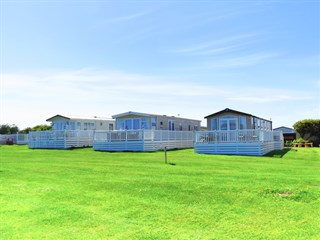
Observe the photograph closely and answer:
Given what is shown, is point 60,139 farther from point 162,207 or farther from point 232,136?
point 162,207

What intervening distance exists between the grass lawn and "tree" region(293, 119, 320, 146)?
28.6 meters

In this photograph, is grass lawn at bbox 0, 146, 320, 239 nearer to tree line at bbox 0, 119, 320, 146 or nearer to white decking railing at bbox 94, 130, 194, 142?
white decking railing at bbox 94, 130, 194, 142

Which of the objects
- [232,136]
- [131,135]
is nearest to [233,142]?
[232,136]

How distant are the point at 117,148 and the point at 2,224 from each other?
64.0 feet

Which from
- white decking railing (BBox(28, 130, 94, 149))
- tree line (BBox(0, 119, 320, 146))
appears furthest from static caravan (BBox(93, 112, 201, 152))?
tree line (BBox(0, 119, 320, 146))

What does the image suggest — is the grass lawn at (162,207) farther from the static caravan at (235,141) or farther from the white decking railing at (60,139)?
the white decking railing at (60,139)

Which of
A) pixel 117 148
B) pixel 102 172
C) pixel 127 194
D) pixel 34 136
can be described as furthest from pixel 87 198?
pixel 34 136

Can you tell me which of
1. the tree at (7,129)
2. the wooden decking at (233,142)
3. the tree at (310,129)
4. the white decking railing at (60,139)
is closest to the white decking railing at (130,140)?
the wooden decking at (233,142)

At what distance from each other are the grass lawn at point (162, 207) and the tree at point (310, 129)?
93.9 feet

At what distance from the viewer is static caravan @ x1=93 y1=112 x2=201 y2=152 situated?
2508 cm

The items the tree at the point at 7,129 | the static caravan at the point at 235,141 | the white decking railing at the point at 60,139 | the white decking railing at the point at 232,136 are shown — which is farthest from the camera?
the tree at the point at 7,129

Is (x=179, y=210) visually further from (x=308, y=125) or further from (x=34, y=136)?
(x=308, y=125)

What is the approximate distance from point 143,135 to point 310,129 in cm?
2150

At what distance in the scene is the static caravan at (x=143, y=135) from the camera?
25.1m
